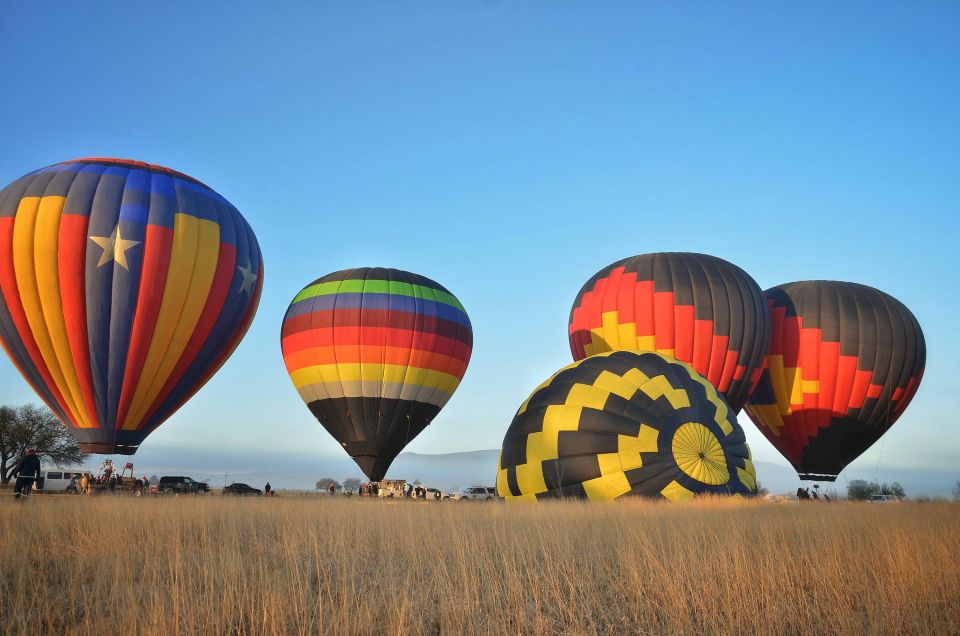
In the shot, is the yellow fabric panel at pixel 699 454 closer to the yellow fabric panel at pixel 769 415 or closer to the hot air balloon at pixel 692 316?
the hot air balloon at pixel 692 316

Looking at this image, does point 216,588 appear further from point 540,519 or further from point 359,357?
point 359,357

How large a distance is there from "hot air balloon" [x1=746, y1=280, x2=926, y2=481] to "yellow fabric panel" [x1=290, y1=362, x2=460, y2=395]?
13034 mm

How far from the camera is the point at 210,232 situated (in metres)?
23.8

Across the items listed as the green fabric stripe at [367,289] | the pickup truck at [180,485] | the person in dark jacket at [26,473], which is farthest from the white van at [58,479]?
the person in dark jacket at [26,473]

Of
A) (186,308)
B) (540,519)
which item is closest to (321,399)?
(186,308)

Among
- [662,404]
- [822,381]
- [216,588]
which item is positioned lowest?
[216,588]

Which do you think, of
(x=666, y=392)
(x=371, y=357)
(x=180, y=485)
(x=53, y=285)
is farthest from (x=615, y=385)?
(x=180, y=485)

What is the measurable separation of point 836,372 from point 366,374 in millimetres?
17699

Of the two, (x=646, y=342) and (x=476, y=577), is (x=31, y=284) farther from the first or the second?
(x=476, y=577)

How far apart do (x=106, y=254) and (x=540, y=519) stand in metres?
17.6

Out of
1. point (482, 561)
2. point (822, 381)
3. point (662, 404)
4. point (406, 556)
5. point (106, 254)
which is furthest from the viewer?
point (822, 381)

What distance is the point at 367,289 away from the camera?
28.9 m

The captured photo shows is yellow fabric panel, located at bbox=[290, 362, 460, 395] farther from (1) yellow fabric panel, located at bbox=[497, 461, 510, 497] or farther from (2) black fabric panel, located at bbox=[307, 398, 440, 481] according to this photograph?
(1) yellow fabric panel, located at bbox=[497, 461, 510, 497]

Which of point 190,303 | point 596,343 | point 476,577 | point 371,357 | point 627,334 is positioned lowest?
point 476,577
